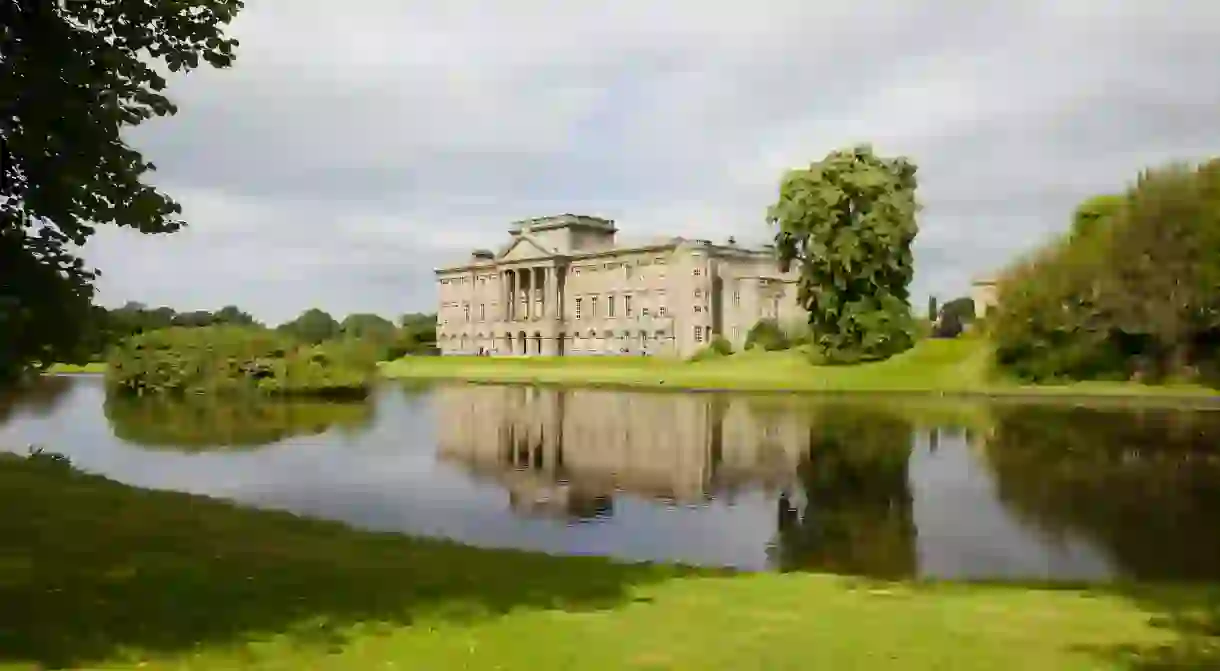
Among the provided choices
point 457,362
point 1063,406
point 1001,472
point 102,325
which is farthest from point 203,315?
point 102,325

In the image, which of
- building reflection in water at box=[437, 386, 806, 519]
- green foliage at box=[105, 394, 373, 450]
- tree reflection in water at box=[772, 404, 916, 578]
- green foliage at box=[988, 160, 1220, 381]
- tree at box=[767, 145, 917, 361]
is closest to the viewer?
tree reflection in water at box=[772, 404, 916, 578]

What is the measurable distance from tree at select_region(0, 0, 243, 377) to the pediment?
11131cm

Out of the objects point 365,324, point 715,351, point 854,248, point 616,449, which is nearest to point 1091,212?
point 854,248

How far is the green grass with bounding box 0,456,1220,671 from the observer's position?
6.92 meters

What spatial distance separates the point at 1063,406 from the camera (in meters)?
43.8

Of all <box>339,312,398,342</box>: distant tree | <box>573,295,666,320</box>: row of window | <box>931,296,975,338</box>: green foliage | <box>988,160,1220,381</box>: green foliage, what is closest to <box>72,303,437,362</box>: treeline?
<box>339,312,398,342</box>: distant tree

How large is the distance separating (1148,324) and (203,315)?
2710 inches

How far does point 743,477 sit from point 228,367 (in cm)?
3840

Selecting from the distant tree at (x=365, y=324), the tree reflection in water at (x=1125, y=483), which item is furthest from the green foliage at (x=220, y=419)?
the distant tree at (x=365, y=324)

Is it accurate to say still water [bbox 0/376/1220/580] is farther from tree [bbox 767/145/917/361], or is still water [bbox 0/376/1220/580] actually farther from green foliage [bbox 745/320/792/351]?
green foliage [bbox 745/320/792/351]

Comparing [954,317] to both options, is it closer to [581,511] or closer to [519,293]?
[519,293]

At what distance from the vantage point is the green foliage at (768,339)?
81938 millimetres

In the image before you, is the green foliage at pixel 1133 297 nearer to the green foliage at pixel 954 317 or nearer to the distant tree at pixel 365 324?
the green foliage at pixel 954 317

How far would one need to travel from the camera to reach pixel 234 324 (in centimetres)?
6056
